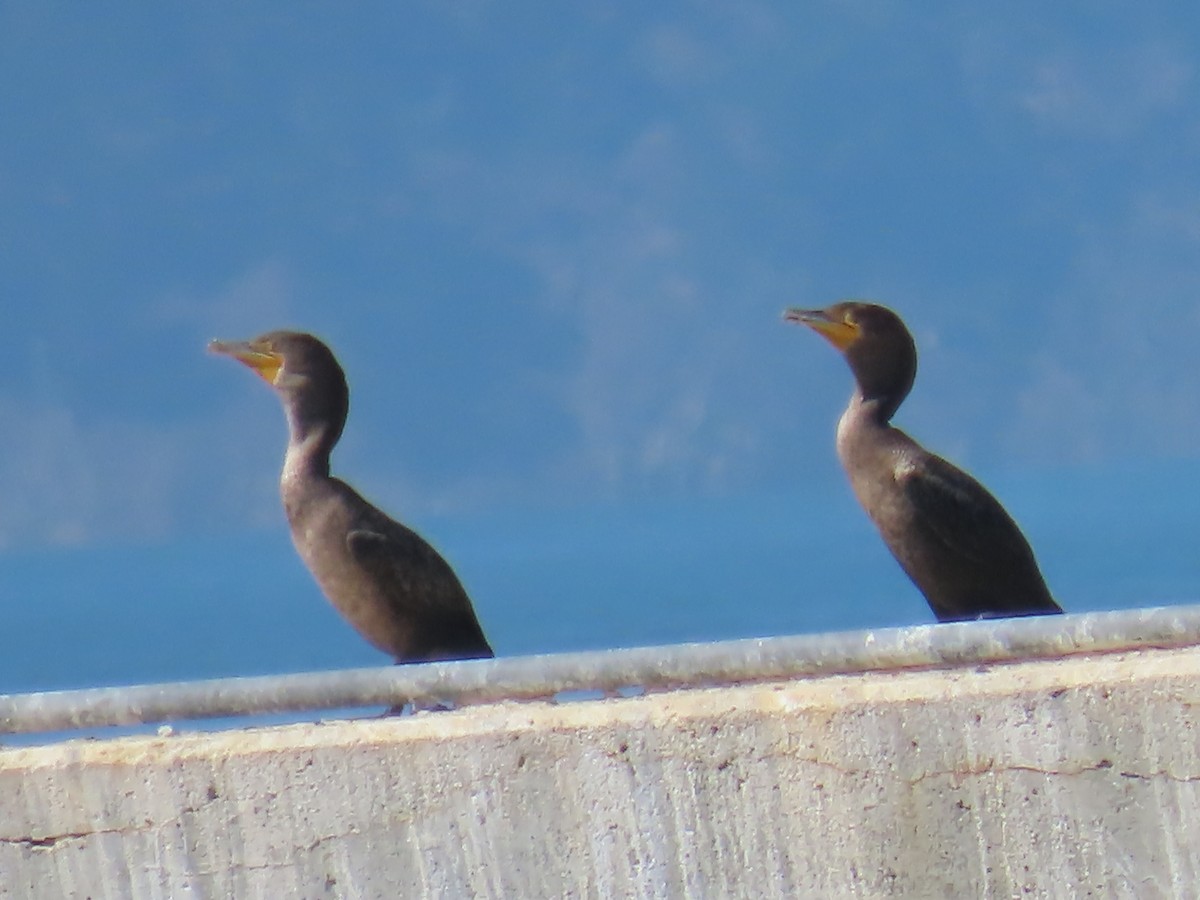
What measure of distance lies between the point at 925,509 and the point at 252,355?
2.04 meters

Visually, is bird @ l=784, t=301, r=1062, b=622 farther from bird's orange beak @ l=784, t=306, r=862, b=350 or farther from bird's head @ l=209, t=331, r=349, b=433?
bird's head @ l=209, t=331, r=349, b=433

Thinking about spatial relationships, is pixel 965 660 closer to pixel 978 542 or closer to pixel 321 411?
pixel 978 542

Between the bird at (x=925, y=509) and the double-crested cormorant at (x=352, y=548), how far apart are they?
1.20 meters

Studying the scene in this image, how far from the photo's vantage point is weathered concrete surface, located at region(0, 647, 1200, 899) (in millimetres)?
2867

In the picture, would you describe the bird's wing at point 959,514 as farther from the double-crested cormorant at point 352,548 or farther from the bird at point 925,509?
the double-crested cormorant at point 352,548

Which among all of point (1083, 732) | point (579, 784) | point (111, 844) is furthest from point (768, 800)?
point (111, 844)

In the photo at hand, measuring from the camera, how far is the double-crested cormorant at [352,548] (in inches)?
216

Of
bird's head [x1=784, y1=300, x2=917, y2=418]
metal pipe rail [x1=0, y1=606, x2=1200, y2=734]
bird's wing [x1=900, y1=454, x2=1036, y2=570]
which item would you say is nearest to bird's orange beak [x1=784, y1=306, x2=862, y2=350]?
bird's head [x1=784, y1=300, x2=917, y2=418]

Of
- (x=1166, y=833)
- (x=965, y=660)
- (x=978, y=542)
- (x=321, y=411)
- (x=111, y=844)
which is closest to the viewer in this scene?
(x=1166, y=833)

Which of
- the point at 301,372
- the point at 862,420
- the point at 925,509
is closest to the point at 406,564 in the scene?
the point at 301,372

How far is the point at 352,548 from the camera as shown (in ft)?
17.9

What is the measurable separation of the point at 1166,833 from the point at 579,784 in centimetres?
88

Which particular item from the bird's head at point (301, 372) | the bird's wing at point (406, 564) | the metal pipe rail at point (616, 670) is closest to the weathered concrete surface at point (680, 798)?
the metal pipe rail at point (616, 670)

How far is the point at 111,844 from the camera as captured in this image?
3.26 meters
